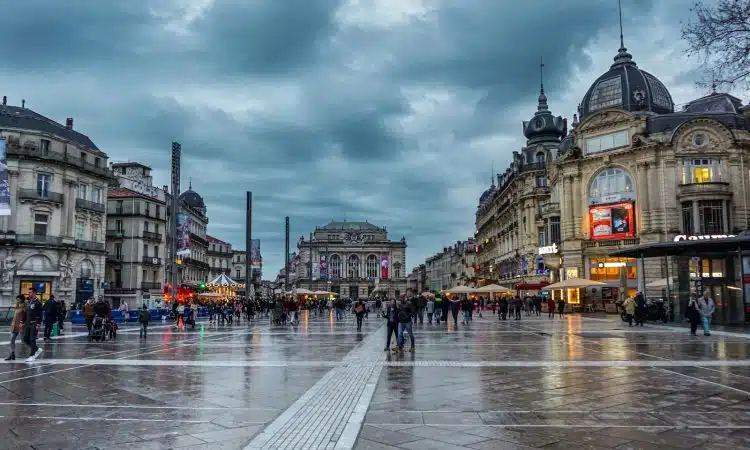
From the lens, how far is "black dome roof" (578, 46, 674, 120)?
169 ft

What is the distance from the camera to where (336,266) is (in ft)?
495

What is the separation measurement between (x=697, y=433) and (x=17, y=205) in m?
50.7

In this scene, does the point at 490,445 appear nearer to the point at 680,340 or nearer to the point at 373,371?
the point at 373,371

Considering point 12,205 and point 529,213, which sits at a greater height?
point 529,213

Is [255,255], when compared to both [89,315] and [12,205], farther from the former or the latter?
[89,315]

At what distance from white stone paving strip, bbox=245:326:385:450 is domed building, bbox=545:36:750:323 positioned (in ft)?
114

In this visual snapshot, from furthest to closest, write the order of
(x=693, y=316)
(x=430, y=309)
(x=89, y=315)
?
1. (x=430, y=309)
2. (x=89, y=315)
3. (x=693, y=316)

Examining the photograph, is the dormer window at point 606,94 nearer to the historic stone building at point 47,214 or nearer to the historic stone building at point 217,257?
the historic stone building at point 47,214

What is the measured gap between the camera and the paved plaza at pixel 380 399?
22.1ft

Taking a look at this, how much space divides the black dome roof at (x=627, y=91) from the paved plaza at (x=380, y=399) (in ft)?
130

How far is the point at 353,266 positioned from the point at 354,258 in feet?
6.88

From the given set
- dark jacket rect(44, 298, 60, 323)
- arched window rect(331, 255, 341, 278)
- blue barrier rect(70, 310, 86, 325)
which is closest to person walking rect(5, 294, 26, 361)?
dark jacket rect(44, 298, 60, 323)

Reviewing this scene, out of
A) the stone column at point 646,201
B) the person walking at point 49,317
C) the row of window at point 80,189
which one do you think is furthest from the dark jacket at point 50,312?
the stone column at point 646,201

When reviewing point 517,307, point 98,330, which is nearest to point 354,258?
point 517,307
